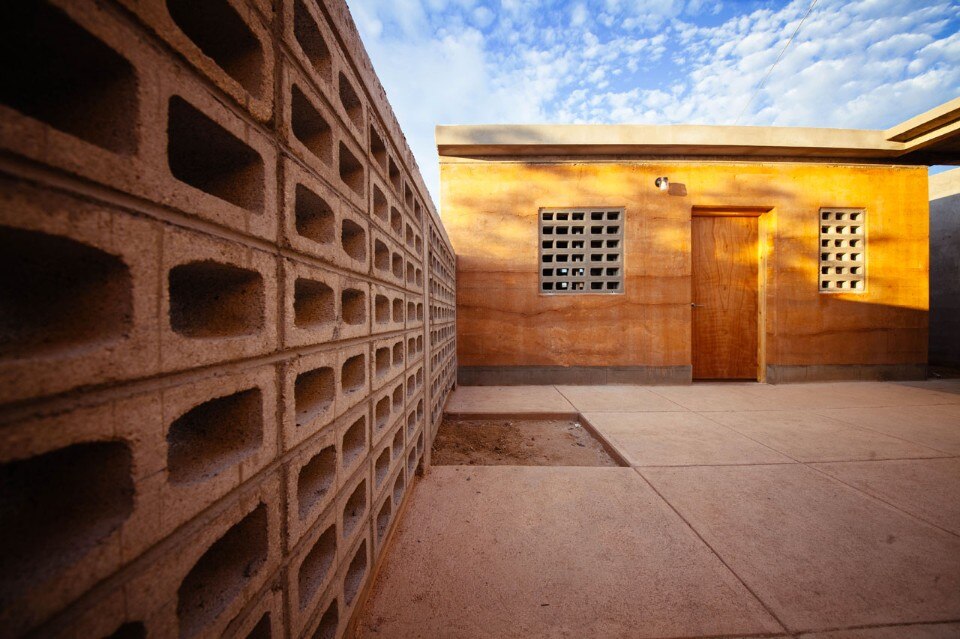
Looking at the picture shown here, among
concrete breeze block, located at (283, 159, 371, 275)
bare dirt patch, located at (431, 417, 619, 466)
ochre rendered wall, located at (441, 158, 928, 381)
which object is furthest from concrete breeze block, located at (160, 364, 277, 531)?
ochre rendered wall, located at (441, 158, 928, 381)

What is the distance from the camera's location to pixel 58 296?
430 millimetres

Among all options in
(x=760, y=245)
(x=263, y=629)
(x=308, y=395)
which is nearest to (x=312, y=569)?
(x=263, y=629)

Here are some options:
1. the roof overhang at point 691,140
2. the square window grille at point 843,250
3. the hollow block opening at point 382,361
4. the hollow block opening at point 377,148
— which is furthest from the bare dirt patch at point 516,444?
the square window grille at point 843,250

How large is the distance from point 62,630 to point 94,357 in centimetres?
30

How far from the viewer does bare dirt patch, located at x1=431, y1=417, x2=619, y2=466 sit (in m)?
2.53

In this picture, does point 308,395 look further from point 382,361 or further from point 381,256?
point 381,256

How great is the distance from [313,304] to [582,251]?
4.56m

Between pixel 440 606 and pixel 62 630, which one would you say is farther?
pixel 440 606

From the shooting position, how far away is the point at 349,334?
1048 millimetres

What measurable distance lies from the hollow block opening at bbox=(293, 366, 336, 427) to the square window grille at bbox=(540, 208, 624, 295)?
426 centimetres

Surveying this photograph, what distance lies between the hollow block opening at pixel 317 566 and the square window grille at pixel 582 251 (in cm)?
434

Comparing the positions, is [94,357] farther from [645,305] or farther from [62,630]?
[645,305]

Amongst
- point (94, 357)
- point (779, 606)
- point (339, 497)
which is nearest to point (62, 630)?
point (94, 357)

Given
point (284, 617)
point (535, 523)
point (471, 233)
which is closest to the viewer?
point (284, 617)
